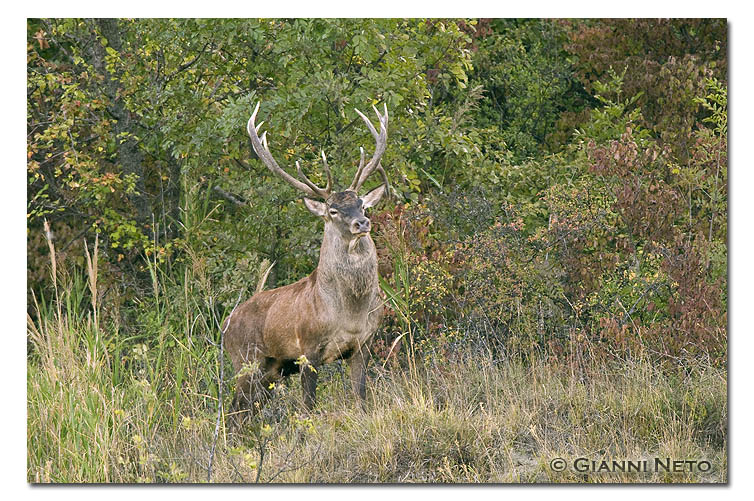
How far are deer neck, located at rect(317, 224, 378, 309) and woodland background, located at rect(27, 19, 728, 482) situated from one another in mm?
403

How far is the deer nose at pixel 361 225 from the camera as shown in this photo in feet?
20.0

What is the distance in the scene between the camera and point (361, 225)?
609 cm

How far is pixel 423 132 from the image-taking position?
25.0ft

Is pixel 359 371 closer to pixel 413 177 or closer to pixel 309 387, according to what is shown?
pixel 309 387

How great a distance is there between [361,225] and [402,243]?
0.82 metres

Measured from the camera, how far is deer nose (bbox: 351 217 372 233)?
6082 mm

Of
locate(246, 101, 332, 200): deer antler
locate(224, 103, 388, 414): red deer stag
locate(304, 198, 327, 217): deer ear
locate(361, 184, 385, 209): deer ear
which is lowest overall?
locate(224, 103, 388, 414): red deer stag

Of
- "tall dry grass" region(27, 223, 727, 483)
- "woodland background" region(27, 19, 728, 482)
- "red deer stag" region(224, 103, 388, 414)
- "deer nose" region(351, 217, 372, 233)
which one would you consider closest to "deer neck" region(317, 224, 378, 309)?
"red deer stag" region(224, 103, 388, 414)

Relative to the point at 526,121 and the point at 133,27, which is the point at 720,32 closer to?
the point at 526,121

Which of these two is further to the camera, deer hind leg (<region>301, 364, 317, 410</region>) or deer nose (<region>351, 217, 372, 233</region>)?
deer hind leg (<region>301, 364, 317, 410</region>)

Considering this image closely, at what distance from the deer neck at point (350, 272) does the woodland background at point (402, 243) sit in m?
0.40

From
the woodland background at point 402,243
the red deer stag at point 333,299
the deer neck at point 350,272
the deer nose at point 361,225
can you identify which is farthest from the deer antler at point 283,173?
the woodland background at point 402,243

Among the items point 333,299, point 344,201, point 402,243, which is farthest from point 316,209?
point 402,243

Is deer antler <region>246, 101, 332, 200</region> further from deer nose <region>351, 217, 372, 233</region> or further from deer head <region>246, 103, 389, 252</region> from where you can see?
deer nose <region>351, 217, 372, 233</region>
